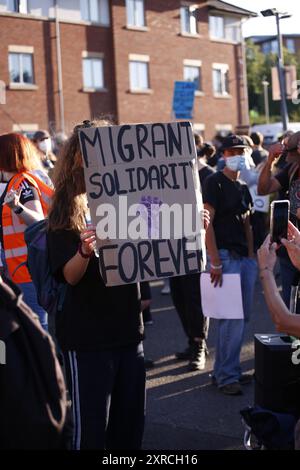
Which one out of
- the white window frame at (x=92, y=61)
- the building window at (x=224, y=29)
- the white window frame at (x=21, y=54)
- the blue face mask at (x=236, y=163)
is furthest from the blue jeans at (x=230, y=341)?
the building window at (x=224, y=29)

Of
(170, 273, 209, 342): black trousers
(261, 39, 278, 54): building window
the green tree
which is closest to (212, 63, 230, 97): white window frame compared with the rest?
(170, 273, 209, 342): black trousers

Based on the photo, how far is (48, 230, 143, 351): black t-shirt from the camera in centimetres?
329

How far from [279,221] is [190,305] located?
327cm

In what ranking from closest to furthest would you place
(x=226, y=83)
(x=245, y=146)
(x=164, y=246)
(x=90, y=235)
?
(x=90, y=235) → (x=164, y=246) → (x=245, y=146) → (x=226, y=83)

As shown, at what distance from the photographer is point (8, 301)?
7.45ft

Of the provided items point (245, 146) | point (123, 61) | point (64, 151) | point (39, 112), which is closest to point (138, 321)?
point (64, 151)

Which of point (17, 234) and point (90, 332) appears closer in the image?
point (90, 332)

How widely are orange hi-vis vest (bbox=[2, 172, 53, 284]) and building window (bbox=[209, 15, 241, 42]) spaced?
2627 centimetres

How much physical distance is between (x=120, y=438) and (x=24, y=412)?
4.39 feet

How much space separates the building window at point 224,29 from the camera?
3022 cm

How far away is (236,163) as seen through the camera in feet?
18.4

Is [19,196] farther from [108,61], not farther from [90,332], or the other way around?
[108,61]

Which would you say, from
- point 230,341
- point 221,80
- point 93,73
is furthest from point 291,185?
point 221,80

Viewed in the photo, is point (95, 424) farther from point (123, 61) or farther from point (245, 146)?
point (123, 61)
